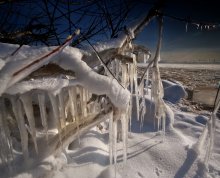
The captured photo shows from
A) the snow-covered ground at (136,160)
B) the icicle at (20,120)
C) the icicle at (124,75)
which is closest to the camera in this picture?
the icicle at (20,120)

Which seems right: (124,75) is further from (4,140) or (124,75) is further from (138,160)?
(4,140)

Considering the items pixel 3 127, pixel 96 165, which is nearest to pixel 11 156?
pixel 3 127

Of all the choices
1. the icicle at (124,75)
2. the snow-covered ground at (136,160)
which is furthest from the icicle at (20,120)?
the icicle at (124,75)

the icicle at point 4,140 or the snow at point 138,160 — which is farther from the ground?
the icicle at point 4,140

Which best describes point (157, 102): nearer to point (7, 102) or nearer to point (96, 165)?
point (96, 165)

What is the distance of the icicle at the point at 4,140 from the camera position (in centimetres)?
155

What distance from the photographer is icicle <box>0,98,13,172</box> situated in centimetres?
155

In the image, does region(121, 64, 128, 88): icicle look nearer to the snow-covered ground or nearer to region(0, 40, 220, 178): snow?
region(0, 40, 220, 178): snow

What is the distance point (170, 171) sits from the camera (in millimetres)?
2447

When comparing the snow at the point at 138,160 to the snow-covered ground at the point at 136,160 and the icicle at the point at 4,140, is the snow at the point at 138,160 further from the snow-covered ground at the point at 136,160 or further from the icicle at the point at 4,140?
the icicle at the point at 4,140

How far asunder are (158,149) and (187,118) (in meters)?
2.02

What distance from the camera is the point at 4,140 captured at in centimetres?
168

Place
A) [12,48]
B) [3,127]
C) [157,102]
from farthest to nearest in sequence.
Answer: [157,102] < [3,127] < [12,48]

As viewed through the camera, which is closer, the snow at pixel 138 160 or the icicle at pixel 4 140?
the icicle at pixel 4 140
